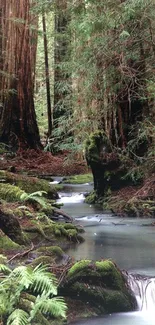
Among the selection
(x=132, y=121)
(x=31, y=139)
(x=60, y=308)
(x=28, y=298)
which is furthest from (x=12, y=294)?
(x=31, y=139)

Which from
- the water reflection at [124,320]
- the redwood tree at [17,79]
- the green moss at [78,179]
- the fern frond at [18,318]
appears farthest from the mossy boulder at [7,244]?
the redwood tree at [17,79]

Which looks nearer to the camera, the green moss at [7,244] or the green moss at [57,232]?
the green moss at [7,244]

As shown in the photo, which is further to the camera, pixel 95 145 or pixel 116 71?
pixel 95 145

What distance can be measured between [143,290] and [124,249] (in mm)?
1605

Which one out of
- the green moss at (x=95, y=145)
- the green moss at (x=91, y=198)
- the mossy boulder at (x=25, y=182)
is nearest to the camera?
the mossy boulder at (x=25, y=182)

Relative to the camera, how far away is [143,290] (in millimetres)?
4566

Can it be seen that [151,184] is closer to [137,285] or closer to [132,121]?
[132,121]

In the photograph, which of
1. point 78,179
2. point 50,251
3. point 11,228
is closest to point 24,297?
point 50,251

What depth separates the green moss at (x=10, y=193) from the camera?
26.1 ft

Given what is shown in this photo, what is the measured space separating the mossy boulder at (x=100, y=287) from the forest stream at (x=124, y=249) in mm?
92

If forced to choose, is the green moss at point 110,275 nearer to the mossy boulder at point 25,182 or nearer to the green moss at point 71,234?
the green moss at point 71,234

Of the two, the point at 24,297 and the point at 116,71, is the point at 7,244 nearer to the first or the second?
the point at 24,297

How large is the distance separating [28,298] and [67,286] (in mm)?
538

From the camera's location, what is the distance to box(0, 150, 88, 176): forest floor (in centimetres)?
1481
